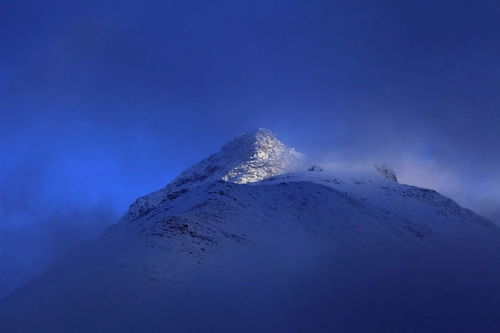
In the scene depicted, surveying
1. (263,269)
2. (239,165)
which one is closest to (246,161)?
(239,165)

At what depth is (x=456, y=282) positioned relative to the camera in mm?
42750

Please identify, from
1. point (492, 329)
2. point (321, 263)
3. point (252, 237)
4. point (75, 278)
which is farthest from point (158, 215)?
point (492, 329)

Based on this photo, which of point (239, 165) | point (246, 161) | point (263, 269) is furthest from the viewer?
point (246, 161)

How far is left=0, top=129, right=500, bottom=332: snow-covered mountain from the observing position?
33.1 meters

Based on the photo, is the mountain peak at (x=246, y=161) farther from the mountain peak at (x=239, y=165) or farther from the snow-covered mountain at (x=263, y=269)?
the snow-covered mountain at (x=263, y=269)

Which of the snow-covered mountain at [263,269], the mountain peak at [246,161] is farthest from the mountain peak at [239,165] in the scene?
the snow-covered mountain at [263,269]

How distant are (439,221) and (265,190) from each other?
26.5 metres

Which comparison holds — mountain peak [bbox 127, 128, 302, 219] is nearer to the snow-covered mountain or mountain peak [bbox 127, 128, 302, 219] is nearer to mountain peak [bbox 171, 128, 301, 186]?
mountain peak [bbox 171, 128, 301, 186]

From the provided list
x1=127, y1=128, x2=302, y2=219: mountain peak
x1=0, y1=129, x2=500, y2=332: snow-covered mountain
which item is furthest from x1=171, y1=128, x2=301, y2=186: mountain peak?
x1=0, y1=129, x2=500, y2=332: snow-covered mountain

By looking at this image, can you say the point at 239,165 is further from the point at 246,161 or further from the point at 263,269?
the point at 263,269

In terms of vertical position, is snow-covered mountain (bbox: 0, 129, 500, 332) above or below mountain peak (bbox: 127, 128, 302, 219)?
below

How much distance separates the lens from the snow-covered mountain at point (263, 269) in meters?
33.1

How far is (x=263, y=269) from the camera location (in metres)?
43.8

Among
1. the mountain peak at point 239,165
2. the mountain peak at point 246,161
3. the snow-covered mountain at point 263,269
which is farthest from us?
the mountain peak at point 246,161
